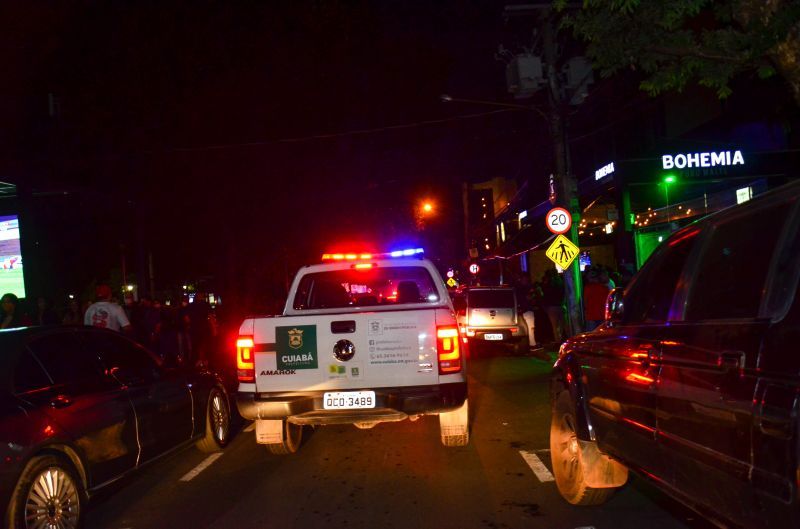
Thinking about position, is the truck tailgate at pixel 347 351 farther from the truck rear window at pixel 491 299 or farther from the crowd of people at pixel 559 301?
the truck rear window at pixel 491 299

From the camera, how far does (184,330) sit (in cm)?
1493

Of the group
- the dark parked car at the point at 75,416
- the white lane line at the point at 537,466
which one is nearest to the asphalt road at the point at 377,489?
the white lane line at the point at 537,466

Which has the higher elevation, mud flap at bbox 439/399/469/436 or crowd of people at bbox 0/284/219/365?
crowd of people at bbox 0/284/219/365

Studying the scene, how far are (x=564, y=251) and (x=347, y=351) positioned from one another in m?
9.12

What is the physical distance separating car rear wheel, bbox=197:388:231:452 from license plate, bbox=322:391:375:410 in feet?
6.35

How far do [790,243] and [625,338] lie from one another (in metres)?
1.58

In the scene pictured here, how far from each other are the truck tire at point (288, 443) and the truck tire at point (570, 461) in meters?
2.58

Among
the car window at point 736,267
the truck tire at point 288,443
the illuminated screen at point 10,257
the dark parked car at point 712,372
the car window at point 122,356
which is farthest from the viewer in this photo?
the illuminated screen at point 10,257

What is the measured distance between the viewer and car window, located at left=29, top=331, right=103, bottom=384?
16.8ft

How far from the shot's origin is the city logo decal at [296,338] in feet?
19.7

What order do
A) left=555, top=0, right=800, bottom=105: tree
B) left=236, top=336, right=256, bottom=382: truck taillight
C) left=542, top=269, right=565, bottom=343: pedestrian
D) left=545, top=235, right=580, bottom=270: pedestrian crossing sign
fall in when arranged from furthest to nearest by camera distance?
left=542, top=269, right=565, bottom=343: pedestrian
left=545, top=235, right=580, bottom=270: pedestrian crossing sign
left=555, top=0, right=800, bottom=105: tree
left=236, top=336, right=256, bottom=382: truck taillight

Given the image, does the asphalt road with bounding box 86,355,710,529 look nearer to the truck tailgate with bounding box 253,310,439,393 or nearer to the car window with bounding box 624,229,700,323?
the truck tailgate with bounding box 253,310,439,393

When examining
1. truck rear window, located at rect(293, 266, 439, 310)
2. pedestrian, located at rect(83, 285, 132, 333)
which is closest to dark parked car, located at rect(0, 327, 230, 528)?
truck rear window, located at rect(293, 266, 439, 310)

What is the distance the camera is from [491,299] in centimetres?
1722
